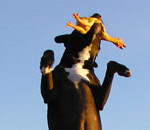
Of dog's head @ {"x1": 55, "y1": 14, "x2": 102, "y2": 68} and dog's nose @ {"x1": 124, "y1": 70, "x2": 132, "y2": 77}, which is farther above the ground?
dog's head @ {"x1": 55, "y1": 14, "x2": 102, "y2": 68}

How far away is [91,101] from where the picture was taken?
3260mm

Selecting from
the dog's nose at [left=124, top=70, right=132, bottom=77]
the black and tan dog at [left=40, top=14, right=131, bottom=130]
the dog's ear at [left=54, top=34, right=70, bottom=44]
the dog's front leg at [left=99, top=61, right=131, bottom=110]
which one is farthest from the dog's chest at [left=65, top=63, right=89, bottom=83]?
the dog's nose at [left=124, top=70, right=132, bottom=77]

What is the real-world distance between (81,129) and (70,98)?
30 centimetres

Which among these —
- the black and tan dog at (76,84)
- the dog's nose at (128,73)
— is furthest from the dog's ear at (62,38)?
the dog's nose at (128,73)

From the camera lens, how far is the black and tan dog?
3.10 meters

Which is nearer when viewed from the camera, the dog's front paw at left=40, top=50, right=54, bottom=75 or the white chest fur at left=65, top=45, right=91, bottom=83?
the dog's front paw at left=40, top=50, right=54, bottom=75

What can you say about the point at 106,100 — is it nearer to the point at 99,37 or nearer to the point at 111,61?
the point at 111,61

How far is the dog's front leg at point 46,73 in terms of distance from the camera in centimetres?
306

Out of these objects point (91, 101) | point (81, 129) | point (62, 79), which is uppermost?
point (62, 79)

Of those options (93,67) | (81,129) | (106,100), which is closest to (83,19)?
(93,67)

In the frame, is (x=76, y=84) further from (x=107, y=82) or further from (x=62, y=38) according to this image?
(x=62, y=38)

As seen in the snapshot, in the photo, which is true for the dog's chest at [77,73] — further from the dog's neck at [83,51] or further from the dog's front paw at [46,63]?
the dog's front paw at [46,63]

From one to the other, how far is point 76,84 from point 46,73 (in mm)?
357

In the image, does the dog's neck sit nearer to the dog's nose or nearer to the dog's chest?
the dog's chest
